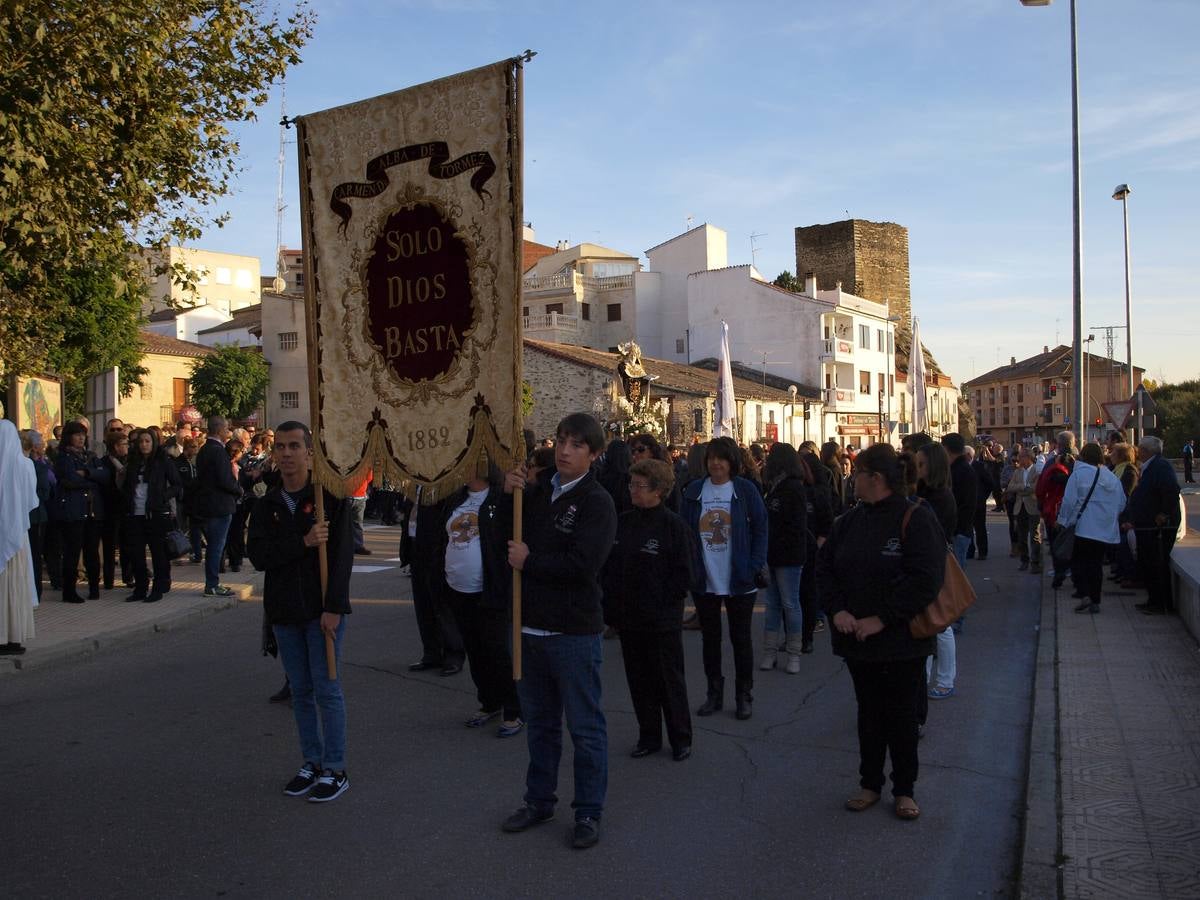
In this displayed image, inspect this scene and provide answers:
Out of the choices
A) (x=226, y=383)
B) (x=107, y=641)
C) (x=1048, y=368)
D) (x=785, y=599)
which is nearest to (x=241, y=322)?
(x=226, y=383)

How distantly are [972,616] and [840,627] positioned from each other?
6.82 meters

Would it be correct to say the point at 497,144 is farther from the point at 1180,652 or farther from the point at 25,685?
the point at 1180,652

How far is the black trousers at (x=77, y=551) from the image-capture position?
37.2 ft

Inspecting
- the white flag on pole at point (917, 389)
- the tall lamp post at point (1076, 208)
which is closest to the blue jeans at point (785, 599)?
the tall lamp post at point (1076, 208)

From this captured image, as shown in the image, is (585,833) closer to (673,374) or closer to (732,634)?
(732,634)

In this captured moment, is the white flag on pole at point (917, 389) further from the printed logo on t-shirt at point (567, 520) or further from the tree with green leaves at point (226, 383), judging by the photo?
the printed logo on t-shirt at point (567, 520)

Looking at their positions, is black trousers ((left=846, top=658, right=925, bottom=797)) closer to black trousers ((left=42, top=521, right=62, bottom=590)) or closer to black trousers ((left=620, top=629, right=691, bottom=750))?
black trousers ((left=620, top=629, right=691, bottom=750))

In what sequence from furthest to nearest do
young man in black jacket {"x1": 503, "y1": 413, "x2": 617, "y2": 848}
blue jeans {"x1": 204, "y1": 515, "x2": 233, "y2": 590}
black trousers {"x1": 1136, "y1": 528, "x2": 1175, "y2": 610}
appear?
blue jeans {"x1": 204, "y1": 515, "x2": 233, "y2": 590} < black trousers {"x1": 1136, "y1": 528, "x2": 1175, "y2": 610} < young man in black jacket {"x1": 503, "y1": 413, "x2": 617, "y2": 848}

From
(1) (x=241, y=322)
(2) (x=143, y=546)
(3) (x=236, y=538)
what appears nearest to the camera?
(2) (x=143, y=546)

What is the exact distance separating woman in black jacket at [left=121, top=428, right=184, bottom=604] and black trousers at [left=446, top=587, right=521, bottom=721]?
20.0 feet

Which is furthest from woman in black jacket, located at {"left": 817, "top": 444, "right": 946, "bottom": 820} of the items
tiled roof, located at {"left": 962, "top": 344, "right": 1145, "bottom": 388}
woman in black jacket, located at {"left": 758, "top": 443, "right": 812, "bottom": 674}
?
tiled roof, located at {"left": 962, "top": 344, "right": 1145, "bottom": 388}

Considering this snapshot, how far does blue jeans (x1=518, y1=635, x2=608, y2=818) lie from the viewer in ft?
15.1

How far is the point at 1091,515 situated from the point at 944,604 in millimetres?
6613

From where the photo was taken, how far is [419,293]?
5.45 meters
